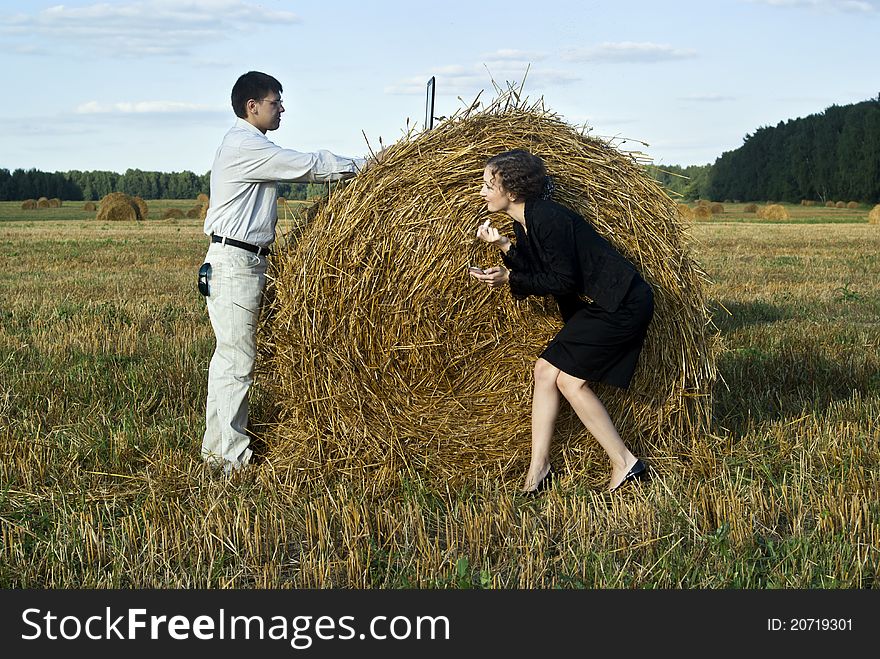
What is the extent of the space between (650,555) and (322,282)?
2333 mm

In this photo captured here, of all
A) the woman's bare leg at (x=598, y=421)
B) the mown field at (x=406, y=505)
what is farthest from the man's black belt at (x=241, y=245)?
the woman's bare leg at (x=598, y=421)

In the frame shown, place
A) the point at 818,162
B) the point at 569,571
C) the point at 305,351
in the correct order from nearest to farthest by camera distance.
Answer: the point at 569,571 < the point at 305,351 < the point at 818,162

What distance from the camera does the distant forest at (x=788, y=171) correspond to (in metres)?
71.2

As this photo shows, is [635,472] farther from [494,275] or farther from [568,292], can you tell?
[494,275]

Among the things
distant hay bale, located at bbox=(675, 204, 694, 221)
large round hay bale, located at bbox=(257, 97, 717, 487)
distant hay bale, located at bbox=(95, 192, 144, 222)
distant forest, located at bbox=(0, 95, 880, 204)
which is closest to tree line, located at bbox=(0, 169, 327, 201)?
distant forest, located at bbox=(0, 95, 880, 204)

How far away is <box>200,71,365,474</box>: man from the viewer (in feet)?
18.6

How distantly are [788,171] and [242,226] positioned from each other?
3085 inches

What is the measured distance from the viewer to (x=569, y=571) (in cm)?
431

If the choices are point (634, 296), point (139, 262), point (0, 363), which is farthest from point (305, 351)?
point (139, 262)

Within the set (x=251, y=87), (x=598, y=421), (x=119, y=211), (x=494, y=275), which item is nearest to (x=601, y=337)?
(x=598, y=421)

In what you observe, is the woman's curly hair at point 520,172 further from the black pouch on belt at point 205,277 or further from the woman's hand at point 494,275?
the black pouch on belt at point 205,277

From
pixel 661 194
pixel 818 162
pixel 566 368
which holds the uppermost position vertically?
pixel 818 162

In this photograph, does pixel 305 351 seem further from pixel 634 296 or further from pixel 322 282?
pixel 634 296

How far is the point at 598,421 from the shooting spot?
5543 millimetres
